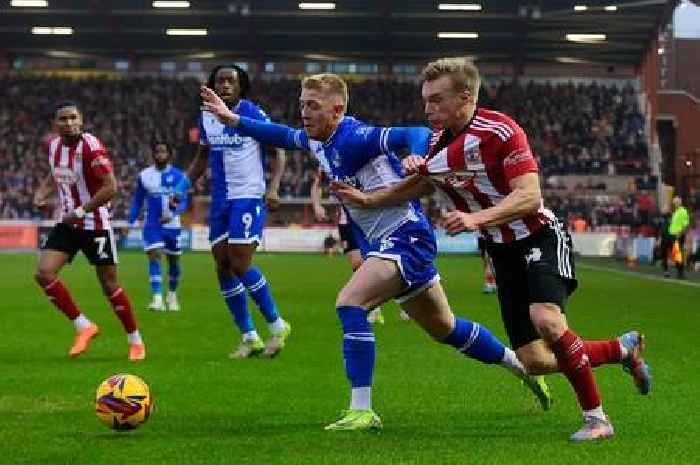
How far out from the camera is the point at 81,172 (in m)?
11.0

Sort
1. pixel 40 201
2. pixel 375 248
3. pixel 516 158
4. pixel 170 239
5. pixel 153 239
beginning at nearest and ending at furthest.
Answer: pixel 516 158, pixel 375 248, pixel 40 201, pixel 153 239, pixel 170 239

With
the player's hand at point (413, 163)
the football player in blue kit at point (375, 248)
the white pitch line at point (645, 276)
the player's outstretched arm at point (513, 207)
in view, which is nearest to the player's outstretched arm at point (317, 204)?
the football player in blue kit at point (375, 248)

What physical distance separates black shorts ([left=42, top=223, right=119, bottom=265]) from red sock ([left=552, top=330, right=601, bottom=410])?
18.0 feet

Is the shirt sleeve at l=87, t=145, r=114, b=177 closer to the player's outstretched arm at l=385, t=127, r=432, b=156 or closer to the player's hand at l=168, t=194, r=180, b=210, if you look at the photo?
the player's outstretched arm at l=385, t=127, r=432, b=156

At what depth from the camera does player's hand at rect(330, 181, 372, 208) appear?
7137 millimetres

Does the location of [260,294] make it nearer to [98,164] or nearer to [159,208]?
[98,164]

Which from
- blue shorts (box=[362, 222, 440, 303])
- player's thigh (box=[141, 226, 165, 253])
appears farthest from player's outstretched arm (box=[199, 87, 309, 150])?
player's thigh (box=[141, 226, 165, 253])

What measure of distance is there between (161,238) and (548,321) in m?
13.2

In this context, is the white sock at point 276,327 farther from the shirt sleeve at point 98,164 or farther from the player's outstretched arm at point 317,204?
the player's outstretched arm at point 317,204

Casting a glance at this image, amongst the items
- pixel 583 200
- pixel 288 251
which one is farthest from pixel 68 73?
pixel 583 200

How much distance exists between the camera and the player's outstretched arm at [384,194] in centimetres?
705

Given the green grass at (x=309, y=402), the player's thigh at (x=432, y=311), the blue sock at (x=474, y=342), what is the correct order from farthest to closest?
the blue sock at (x=474, y=342)
the player's thigh at (x=432, y=311)
the green grass at (x=309, y=402)

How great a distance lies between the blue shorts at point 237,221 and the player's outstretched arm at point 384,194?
159 inches

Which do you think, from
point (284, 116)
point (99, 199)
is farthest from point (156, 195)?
point (284, 116)
